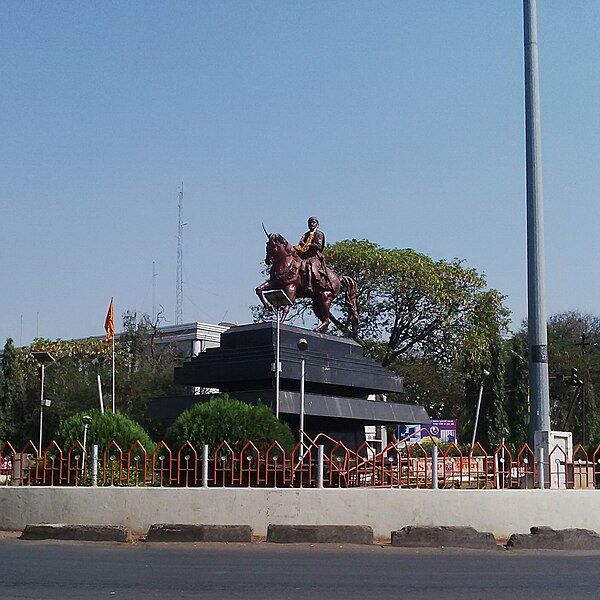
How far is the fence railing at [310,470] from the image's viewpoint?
15062 mm

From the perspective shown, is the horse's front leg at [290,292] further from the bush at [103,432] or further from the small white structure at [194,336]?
the small white structure at [194,336]

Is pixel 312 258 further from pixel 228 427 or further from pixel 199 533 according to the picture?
pixel 199 533

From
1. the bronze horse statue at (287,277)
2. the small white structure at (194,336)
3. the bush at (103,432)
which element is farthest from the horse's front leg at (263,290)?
the small white structure at (194,336)

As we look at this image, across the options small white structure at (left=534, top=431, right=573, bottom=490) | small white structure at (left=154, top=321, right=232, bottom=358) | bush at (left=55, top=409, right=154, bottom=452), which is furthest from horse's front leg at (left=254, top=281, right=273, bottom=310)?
small white structure at (left=154, top=321, right=232, bottom=358)

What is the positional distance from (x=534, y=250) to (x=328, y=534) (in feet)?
17.4

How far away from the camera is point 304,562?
11.7 metres

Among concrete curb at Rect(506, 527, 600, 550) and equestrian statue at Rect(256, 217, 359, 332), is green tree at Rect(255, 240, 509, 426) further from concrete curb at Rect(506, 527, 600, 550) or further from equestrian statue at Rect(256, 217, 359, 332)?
concrete curb at Rect(506, 527, 600, 550)

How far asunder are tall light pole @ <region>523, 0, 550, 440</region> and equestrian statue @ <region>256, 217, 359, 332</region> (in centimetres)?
1304

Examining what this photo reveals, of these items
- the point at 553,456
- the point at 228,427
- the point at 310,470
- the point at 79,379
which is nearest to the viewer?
the point at 310,470

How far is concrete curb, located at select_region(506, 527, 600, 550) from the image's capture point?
1369 cm

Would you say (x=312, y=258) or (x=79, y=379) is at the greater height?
(x=312, y=258)

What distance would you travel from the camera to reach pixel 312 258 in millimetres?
29094

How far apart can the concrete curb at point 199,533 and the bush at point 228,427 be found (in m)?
3.20

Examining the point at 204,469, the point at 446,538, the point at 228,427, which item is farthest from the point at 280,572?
the point at 228,427
